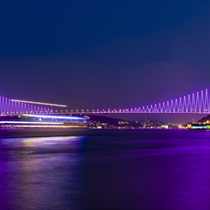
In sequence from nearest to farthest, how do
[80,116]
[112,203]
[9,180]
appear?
[112,203]
[9,180]
[80,116]

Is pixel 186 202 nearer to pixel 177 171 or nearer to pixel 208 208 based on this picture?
pixel 208 208

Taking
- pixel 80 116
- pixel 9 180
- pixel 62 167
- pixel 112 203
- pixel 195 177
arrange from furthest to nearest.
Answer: pixel 80 116 < pixel 62 167 < pixel 195 177 < pixel 9 180 < pixel 112 203

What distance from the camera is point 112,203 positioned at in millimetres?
6367

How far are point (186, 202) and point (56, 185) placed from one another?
360 cm

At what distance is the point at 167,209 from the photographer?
5.91m

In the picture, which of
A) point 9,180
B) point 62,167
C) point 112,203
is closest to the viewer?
point 112,203

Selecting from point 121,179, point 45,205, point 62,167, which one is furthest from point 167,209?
point 62,167

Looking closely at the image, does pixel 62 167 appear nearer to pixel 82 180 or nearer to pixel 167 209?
pixel 82 180

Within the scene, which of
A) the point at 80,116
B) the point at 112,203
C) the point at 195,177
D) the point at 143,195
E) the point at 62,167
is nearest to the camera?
the point at 112,203

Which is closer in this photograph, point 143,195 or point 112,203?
point 112,203

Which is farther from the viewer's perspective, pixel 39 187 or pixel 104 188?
pixel 39 187

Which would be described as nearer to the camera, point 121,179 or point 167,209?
point 167,209

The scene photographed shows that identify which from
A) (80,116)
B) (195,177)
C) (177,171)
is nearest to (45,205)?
(195,177)

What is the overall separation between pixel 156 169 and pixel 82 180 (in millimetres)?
3525
